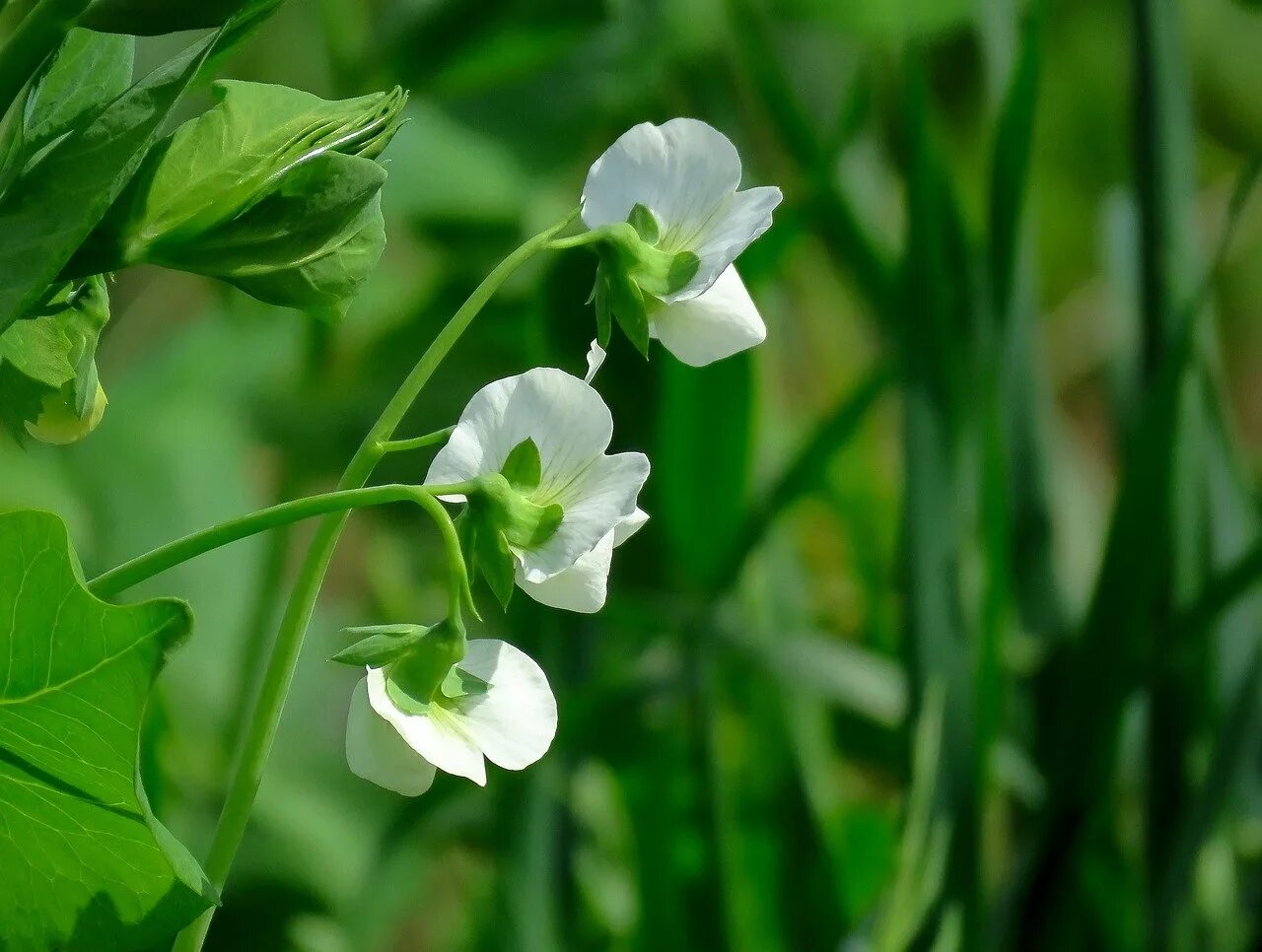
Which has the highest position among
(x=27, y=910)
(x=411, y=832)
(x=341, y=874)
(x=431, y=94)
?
(x=27, y=910)

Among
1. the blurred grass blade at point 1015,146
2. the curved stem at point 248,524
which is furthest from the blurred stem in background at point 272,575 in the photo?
the curved stem at point 248,524

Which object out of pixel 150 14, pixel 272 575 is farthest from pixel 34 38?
pixel 272 575

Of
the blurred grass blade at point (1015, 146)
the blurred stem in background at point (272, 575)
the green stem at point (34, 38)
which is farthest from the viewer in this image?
the blurred stem in background at point (272, 575)

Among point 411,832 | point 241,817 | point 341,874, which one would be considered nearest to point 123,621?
point 241,817

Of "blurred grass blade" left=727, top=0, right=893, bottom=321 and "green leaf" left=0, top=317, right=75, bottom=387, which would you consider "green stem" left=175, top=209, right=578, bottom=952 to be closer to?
"green leaf" left=0, top=317, right=75, bottom=387

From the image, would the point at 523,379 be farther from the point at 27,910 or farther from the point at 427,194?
the point at 427,194

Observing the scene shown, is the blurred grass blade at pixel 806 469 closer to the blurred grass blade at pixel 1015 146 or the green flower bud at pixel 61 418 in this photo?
the blurred grass blade at pixel 1015 146

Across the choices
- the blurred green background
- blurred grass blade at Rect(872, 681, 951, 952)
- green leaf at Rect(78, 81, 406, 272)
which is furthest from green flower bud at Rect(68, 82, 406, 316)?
blurred grass blade at Rect(872, 681, 951, 952)
